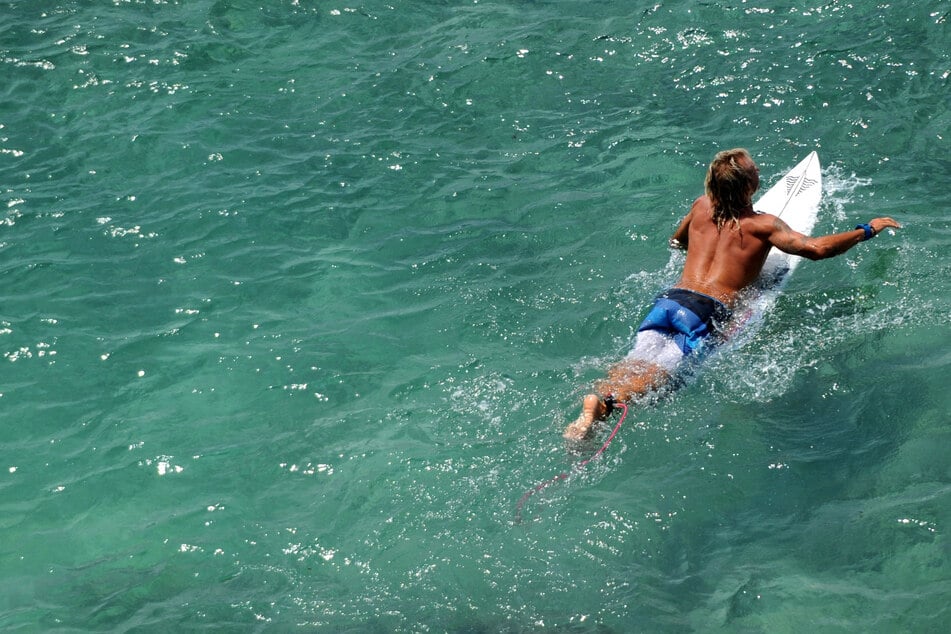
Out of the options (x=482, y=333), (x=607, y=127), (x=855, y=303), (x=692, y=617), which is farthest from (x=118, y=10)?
(x=692, y=617)

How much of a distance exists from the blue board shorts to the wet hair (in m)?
0.66

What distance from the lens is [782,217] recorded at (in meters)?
8.76

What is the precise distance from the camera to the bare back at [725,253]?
7293 millimetres

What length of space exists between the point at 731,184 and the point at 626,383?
5.71ft

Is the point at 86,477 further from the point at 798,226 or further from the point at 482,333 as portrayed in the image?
the point at 798,226

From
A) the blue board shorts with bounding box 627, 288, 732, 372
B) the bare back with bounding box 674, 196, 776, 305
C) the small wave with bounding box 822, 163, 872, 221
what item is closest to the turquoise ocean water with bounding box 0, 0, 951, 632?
the small wave with bounding box 822, 163, 872, 221

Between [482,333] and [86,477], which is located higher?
[482,333]

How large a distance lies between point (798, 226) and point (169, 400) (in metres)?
5.66

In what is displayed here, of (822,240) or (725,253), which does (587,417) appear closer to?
(725,253)

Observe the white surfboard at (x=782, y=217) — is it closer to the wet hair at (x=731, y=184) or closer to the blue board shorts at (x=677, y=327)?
the blue board shorts at (x=677, y=327)

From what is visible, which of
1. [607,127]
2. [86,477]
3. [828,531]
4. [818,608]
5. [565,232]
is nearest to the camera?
[818,608]

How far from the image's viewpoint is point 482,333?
7.99m

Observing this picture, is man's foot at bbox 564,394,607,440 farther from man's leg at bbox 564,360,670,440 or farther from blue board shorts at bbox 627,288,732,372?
blue board shorts at bbox 627,288,732,372

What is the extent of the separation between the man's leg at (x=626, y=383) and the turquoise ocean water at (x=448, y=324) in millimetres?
210
